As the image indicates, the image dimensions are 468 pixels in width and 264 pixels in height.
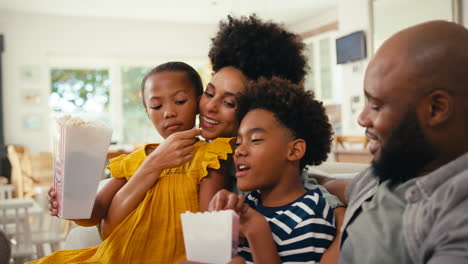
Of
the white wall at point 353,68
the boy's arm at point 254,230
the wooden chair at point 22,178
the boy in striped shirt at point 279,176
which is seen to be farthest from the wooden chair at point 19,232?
the white wall at point 353,68

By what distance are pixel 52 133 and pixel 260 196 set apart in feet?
22.6

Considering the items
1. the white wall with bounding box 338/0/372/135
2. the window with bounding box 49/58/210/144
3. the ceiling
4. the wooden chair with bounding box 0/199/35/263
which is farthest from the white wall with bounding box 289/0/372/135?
the wooden chair with bounding box 0/199/35/263

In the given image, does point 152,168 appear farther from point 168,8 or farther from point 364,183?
point 168,8

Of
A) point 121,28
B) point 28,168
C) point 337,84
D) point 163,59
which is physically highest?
point 121,28

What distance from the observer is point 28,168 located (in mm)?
5633

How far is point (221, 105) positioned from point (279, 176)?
307 mm

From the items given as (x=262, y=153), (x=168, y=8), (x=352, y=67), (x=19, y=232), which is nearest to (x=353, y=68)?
(x=352, y=67)

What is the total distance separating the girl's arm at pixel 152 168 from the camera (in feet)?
3.95

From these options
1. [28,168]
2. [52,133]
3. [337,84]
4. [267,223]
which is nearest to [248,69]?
[267,223]

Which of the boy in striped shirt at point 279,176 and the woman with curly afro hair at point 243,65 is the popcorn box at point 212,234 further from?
the woman with curly afro hair at point 243,65

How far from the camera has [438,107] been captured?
681 millimetres

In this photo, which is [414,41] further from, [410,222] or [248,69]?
[248,69]

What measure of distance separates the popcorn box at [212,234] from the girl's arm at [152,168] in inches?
14.7

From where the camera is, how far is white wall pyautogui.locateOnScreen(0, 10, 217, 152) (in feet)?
23.4
